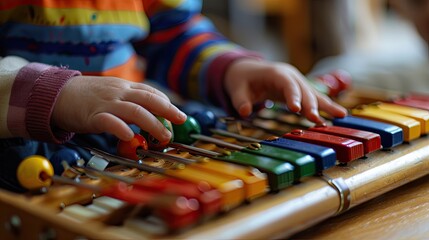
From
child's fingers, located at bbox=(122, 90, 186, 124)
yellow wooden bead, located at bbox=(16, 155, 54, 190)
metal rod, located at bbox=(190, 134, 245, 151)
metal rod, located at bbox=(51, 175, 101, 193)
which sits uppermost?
child's fingers, located at bbox=(122, 90, 186, 124)

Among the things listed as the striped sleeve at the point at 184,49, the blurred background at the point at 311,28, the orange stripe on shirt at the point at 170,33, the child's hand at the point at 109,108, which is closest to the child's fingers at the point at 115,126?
the child's hand at the point at 109,108

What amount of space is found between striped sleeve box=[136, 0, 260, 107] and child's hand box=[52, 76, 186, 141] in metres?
0.32

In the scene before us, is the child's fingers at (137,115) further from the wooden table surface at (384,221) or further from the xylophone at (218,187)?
the wooden table surface at (384,221)

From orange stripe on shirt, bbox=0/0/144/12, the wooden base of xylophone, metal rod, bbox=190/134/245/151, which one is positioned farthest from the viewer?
orange stripe on shirt, bbox=0/0/144/12

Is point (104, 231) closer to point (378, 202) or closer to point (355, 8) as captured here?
point (378, 202)

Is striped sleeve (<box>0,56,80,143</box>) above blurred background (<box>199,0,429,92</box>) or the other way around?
above

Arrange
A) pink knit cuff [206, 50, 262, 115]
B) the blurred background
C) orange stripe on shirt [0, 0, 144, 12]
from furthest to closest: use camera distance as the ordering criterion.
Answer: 1. the blurred background
2. pink knit cuff [206, 50, 262, 115]
3. orange stripe on shirt [0, 0, 144, 12]

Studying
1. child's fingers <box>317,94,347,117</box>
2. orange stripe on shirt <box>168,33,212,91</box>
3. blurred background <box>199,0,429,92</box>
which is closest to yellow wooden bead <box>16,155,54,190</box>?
child's fingers <box>317,94,347,117</box>

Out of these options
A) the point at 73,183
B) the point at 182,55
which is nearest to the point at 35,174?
the point at 73,183

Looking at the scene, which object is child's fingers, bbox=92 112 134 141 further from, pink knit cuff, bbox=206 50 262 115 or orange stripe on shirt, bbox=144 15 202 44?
orange stripe on shirt, bbox=144 15 202 44

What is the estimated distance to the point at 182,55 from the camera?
1023 mm

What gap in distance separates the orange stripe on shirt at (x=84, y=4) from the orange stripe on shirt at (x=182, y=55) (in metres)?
0.12

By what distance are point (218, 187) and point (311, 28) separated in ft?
7.60

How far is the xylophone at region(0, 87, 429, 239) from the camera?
48 cm
